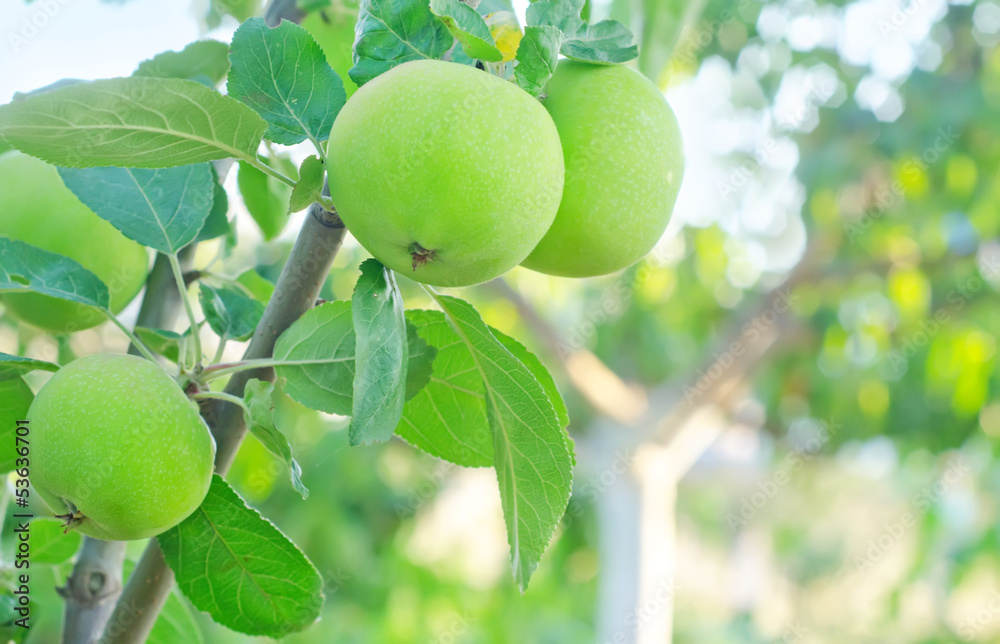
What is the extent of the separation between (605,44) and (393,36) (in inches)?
3.5

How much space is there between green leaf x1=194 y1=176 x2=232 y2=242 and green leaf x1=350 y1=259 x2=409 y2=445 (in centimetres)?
20

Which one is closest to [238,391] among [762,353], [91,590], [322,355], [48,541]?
[322,355]

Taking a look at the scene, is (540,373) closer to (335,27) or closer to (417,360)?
(417,360)

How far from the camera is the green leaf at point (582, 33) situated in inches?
Result: 12.1

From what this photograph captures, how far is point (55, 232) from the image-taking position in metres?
0.46

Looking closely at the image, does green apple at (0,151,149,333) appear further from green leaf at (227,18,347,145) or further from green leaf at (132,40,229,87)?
green leaf at (227,18,347,145)

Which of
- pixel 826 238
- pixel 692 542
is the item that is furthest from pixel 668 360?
pixel 692 542

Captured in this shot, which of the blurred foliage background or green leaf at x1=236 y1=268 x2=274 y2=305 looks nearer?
green leaf at x1=236 y1=268 x2=274 y2=305

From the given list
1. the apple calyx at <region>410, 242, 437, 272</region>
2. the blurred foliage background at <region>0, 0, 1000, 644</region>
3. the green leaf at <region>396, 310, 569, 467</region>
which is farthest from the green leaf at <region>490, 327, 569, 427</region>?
the blurred foliage background at <region>0, 0, 1000, 644</region>

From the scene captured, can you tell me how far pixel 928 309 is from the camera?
2.46m

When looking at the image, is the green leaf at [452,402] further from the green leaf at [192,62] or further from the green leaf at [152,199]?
the green leaf at [192,62]

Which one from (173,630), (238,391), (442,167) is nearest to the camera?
(442,167)

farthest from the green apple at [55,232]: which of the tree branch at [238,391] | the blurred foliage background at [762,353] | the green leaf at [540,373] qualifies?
the blurred foliage background at [762,353]

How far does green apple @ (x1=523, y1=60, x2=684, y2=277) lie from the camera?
0.31m
